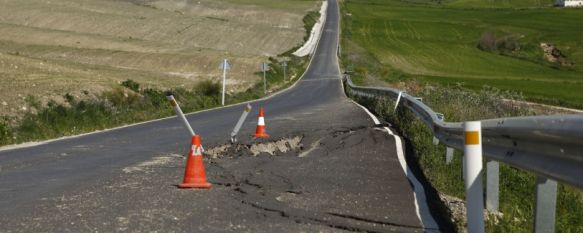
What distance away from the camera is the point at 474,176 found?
6.00 metres

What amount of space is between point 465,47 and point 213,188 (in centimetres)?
8915

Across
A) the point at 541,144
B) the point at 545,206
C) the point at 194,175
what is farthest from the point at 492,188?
the point at 194,175

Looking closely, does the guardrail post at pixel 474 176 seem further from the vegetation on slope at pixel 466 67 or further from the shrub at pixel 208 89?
the shrub at pixel 208 89

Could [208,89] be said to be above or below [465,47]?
below

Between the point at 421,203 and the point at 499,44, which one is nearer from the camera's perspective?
the point at 421,203

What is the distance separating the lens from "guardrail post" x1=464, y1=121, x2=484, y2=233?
19.4 ft

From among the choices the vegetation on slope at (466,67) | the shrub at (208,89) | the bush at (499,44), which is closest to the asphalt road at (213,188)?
the vegetation on slope at (466,67)

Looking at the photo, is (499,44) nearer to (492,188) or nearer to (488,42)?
(488,42)

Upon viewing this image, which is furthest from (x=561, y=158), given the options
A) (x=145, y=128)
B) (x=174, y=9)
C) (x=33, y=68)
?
(x=174, y=9)

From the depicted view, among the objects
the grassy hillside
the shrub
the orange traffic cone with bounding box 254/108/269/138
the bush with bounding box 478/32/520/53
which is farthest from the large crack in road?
the bush with bounding box 478/32/520/53

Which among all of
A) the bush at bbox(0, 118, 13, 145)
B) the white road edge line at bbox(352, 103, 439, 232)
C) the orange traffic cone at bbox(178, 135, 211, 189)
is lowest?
the bush at bbox(0, 118, 13, 145)

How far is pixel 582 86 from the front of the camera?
57.0m

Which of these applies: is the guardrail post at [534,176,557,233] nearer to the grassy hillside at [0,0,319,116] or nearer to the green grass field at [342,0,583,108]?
the grassy hillside at [0,0,319,116]

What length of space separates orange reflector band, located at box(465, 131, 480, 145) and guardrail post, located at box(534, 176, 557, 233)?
549 mm
